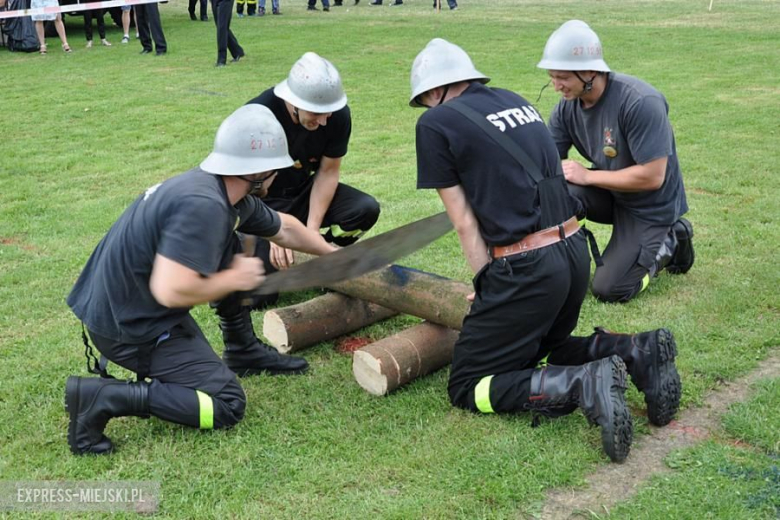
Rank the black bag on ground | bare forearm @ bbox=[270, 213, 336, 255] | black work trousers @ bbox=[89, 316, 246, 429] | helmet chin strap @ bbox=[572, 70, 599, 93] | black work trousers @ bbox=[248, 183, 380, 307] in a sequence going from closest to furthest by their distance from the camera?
black work trousers @ bbox=[89, 316, 246, 429] → bare forearm @ bbox=[270, 213, 336, 255] → helmet chin strap @ bbox=[572, 70, 599, 93] → black work trousers @ bbox=[248, 183, 380, 307] → the black bag on ground

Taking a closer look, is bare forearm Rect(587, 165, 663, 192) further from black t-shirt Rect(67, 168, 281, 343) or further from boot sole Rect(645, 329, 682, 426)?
black t-shirt Rect(67, 168, 281, 343)

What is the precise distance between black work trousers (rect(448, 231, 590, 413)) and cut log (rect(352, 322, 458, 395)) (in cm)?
32

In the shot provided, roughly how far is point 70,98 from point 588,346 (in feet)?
35.5

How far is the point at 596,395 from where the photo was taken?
3725mm

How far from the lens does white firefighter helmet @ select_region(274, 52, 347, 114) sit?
481 cm

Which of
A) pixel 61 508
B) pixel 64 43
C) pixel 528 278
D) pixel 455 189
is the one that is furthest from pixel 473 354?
pixel 64 43

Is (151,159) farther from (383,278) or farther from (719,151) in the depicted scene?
(719,151)

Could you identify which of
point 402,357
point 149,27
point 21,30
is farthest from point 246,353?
point 21,30

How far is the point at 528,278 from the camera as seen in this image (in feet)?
12.8

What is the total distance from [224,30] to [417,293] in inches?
461

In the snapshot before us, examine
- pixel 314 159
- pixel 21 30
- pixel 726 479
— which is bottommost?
pixel 21 30

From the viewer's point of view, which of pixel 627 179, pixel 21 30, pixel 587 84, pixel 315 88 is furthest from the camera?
pixel 21 30

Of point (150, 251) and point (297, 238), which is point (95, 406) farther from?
point (297, 238)

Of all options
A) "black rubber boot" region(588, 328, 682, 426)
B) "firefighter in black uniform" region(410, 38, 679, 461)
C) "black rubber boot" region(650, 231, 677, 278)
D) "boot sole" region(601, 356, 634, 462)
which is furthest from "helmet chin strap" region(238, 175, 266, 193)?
"black rubber boot" region(650, 231, 677, 278)
